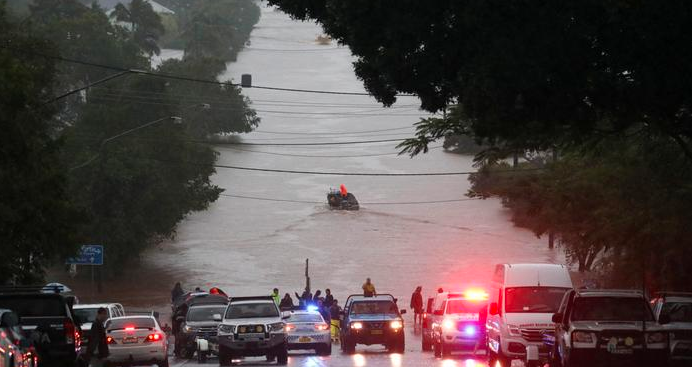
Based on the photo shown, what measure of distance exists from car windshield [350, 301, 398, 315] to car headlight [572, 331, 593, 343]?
17.1m

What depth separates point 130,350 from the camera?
31.5 metres

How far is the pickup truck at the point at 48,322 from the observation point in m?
24.6

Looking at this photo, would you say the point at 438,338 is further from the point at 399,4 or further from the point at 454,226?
the point at 454,226

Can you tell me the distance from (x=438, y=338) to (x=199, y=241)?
6408 cm

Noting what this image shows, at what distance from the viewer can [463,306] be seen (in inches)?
1487

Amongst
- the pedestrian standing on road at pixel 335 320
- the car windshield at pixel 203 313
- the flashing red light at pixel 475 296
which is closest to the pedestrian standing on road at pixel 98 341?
the car windshield at pixel 203 313

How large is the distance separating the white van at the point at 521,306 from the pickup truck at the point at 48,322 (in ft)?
29.2

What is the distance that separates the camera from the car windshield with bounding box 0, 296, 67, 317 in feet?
82.4

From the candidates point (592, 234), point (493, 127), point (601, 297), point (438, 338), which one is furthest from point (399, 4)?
point (592, 234)

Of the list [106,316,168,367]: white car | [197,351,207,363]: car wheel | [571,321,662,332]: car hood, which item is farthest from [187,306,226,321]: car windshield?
[571,321,662,332]: car hood

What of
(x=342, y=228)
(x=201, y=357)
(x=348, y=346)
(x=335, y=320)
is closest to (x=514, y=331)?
(x=201, y=357)

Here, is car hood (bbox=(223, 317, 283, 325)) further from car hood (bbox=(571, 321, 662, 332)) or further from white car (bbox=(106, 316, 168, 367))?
car hood (bbox=(571, 321, 662, 332))

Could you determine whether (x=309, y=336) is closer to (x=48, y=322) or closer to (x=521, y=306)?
(x=521, y=306)

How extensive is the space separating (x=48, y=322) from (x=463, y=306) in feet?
50.9
